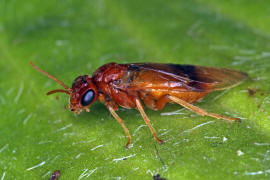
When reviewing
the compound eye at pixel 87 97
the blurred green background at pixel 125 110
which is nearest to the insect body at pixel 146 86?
the compound eye at pixel 87 97

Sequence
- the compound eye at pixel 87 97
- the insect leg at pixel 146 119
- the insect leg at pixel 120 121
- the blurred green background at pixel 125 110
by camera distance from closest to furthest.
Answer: the blurred green background at pixel 125 110, the insect leg at pixel 146 119, the insect leg at pixel 120 121, the compound eye at pixel 87 97

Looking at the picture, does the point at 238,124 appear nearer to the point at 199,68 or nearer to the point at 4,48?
the point at 199,68

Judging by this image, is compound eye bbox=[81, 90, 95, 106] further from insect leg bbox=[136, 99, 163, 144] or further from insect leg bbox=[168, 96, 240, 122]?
insect leg bbox=[168, 96, 240, 122]

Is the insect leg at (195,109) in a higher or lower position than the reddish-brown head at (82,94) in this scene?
lower

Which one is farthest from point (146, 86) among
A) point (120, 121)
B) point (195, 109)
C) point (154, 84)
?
point (195, 109)

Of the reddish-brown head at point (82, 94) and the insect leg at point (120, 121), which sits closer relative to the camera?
the insect leg at point (120, 121)

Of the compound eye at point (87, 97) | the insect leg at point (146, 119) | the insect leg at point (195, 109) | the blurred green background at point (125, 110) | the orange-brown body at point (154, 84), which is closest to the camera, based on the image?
the blurred green background at point (125, 110)

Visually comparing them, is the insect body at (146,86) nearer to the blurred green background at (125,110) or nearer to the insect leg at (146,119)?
the insect leg at (146,119)
